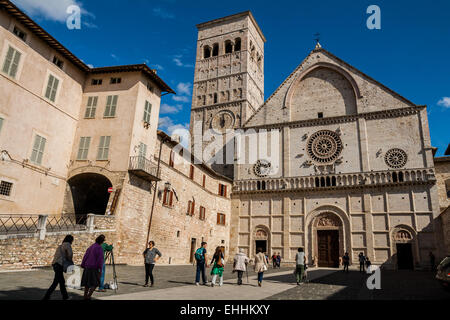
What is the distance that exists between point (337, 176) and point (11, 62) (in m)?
25.5

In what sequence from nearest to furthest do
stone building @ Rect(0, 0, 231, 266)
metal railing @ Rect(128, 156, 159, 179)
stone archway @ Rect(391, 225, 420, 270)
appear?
stone building @ Rect(0, 0, 231, 266), metal railing @ Rect(128, 156, 159, 179), stone archway @ Rect(391, 225, 420, 270)

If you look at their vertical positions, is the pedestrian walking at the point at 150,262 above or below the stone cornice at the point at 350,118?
below

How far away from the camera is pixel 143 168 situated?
64.6 ft

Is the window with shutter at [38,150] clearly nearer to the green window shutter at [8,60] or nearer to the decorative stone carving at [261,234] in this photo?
the green window shutter at [8,60]

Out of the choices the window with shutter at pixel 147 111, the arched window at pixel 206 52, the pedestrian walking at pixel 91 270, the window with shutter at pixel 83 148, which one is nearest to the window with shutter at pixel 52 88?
the window with shutter at pixel 83 148

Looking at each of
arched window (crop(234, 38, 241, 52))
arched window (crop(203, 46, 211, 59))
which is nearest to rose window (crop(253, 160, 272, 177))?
arched window (crop(234, 38, 241, 52))

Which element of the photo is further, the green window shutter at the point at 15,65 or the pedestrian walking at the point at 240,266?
the green window shutter at the point at 15,65

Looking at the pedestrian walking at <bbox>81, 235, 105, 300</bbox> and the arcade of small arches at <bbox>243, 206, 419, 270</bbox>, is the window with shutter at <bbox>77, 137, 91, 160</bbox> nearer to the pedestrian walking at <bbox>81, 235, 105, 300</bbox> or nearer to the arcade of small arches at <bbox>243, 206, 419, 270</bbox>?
the pedestrian walking at <bbox>81, 235, 105, 300</bbox>

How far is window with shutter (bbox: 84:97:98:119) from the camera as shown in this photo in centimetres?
2123

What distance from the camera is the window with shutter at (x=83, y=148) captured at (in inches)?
802

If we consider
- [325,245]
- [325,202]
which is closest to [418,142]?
[325,202]

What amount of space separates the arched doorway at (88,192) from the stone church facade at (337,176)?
14.2 m

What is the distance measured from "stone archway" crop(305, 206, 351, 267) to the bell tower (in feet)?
41.3

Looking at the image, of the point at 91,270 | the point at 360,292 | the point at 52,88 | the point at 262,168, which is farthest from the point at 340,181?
the point at 91,270
